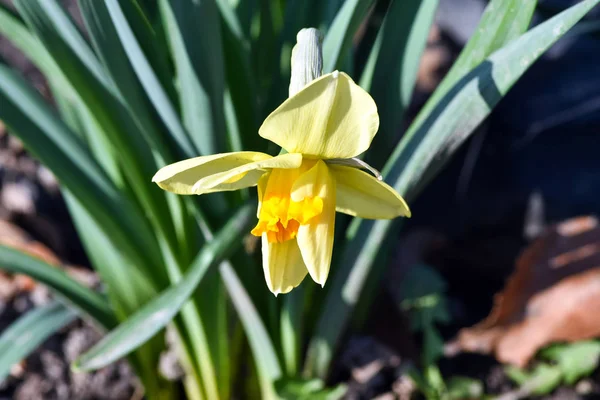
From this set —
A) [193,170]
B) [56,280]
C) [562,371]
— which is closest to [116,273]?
[56,280]

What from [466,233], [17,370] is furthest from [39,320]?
[466,233]

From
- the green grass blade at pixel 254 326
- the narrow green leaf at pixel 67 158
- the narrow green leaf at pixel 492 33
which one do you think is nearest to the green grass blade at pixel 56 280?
the narrow green leaf at pixel 67 158

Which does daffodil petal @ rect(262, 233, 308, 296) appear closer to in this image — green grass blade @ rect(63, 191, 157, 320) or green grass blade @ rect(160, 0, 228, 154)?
green grass blade @ rect(160, 0, 228, 154)

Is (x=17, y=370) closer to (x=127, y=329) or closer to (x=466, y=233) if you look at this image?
(x=127, y=329)

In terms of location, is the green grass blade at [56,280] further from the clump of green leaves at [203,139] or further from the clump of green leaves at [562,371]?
the clump of green leaves at [562,371]

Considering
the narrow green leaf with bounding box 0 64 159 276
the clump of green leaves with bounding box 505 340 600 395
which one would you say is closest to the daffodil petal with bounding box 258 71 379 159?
the narrow green leaf with bounding box 0 64 159 276
